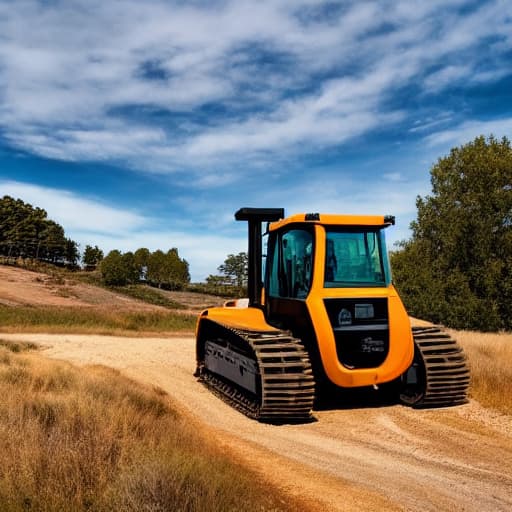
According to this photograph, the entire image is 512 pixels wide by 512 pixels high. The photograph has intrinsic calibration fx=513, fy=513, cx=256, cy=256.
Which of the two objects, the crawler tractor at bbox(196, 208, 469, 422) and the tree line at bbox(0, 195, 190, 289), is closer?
the crawler tractor at bbox(196, 208, 469, 422)

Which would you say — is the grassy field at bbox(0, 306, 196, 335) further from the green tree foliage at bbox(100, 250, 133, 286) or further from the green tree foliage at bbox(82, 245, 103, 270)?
the green tree foliage at bbox(82, 245, 103, 270)

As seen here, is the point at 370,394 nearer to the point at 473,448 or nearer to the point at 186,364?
the point at 473,448

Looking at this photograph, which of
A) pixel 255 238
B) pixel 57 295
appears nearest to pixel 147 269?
pixel 57 295

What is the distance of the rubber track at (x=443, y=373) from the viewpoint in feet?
28.6

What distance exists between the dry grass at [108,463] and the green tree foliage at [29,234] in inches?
3728

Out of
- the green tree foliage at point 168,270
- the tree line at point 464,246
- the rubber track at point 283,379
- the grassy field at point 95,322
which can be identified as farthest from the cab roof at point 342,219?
the green tree foliage at point 168,270

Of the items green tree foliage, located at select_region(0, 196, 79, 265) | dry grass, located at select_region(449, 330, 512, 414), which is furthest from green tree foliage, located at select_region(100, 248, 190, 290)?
dry grass, located at select_region(449, 330, 512, 414)

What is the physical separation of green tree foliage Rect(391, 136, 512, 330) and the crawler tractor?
1466 centimetres

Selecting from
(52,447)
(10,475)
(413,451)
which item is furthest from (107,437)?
(413,451)

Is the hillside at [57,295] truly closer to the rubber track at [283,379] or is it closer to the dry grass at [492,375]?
the dry grass at [492,375]

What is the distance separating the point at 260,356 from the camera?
7.82 metres

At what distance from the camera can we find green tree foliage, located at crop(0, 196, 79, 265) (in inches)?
3684

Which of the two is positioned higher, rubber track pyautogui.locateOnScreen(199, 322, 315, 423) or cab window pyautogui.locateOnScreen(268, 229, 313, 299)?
cab window pyautogui.locateOnScreen(268, 229, 313, 299)

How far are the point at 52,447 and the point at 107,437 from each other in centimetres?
68
